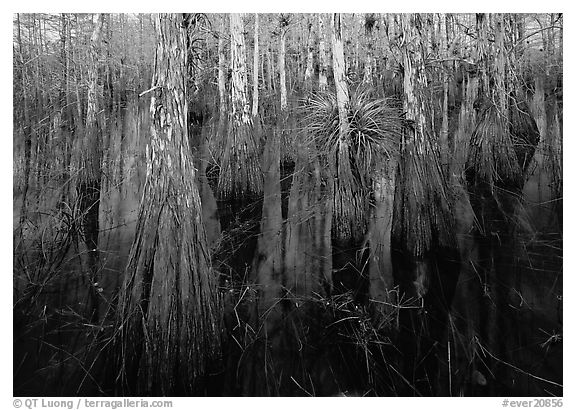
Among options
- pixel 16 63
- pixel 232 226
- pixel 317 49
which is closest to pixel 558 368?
pixel 232 226

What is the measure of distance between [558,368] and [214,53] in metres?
2.56

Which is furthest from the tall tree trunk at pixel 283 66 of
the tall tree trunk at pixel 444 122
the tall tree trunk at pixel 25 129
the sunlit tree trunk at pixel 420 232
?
the tall tree trunk at pixel 25 129

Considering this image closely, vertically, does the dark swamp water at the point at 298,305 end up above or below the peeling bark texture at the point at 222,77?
below

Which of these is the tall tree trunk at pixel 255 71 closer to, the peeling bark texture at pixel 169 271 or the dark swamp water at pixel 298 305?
the dark swamp water at pixel 298 305

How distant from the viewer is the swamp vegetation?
2428 millimetres

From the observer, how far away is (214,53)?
2.45m

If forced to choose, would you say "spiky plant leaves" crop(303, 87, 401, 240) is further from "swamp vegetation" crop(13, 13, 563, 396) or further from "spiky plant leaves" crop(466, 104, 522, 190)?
"spiky plant leaves" crop(466, 104, 522, 190)

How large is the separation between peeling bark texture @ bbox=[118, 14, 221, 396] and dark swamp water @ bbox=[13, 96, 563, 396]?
0.09 m

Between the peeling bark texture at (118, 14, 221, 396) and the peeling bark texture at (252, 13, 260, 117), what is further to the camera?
the peeling bark texture at (252, 13, 260, 117)

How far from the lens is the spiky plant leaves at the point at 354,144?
248cm

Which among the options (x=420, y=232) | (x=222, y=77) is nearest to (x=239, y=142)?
(x=222, y=77)

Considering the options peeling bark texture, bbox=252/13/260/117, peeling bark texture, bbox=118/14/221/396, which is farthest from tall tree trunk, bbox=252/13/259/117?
peeling bark texture, bbox=118/14/221/396

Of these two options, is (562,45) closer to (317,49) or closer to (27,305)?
(317,49)

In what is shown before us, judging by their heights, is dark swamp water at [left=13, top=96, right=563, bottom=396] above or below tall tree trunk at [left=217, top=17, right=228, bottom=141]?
below
